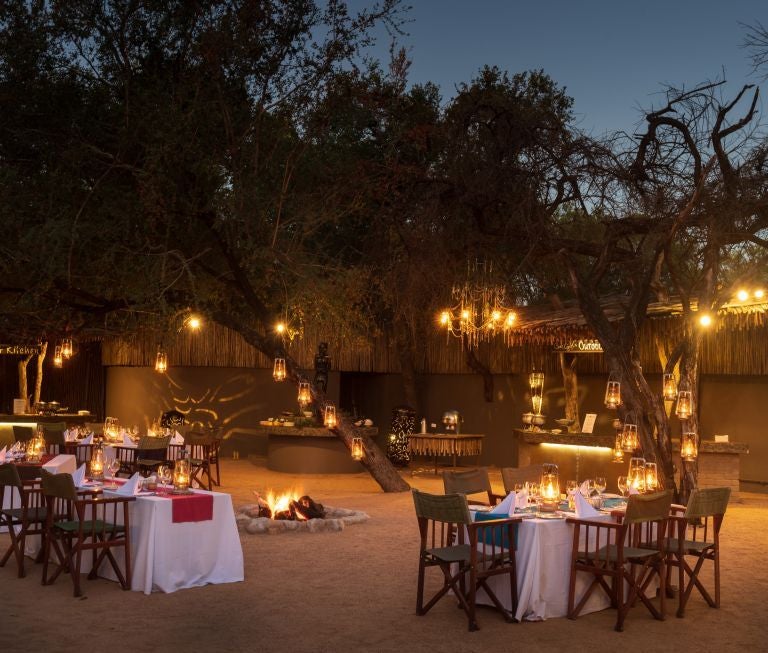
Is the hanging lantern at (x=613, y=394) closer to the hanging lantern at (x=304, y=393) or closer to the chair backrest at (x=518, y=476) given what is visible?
the chair backrest at (x=518, y=476)

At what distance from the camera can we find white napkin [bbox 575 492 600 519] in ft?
21.8

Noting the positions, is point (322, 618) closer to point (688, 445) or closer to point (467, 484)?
point (467, 484)

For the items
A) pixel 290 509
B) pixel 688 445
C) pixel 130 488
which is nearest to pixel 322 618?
pixel 130 488

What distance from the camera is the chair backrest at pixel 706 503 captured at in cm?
671

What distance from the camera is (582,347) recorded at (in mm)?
15352

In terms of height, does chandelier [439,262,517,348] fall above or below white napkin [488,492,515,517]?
above

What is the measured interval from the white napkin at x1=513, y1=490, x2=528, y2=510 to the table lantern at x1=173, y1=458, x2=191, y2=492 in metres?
2.38

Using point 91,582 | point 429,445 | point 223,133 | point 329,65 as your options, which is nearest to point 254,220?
point 223,133

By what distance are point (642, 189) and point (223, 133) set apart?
17.0ft

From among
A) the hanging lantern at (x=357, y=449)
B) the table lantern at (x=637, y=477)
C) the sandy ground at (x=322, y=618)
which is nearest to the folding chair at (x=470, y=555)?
the sandy ground at (x=322, y=618)

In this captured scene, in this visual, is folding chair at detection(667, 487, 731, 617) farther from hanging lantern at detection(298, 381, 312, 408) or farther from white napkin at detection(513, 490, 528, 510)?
hanging lantern at detection(298, 381, 312, 408)

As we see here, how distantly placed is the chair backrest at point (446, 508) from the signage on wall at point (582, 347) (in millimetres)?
8906

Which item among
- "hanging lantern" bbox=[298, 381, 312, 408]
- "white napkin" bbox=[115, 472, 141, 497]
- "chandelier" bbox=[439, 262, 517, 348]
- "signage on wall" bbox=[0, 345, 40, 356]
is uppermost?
"chandelier" bbox=[439, 262, 517, 348]

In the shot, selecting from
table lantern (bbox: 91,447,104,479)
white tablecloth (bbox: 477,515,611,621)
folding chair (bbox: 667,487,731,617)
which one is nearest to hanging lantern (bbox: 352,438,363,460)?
table lantern (bbox: 91,447,104,479)
